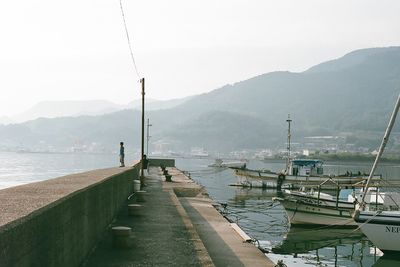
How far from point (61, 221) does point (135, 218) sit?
9.07 meters

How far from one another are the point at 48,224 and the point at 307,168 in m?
58.1

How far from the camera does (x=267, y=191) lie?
207 feet

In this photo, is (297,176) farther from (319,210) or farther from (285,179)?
(319,210)

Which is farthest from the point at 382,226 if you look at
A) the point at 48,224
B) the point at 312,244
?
the point at 48,224

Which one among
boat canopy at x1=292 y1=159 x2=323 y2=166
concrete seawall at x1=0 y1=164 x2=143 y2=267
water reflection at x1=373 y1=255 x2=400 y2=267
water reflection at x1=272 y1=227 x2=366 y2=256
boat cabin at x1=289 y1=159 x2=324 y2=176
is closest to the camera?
concrete seawall at x1=0 y1=164 x2=143 y2=267

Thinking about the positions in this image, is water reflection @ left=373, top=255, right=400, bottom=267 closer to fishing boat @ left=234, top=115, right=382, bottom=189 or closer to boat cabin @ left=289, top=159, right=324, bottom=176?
fishing boat @ left=234, top=115, right=382, bottom=189

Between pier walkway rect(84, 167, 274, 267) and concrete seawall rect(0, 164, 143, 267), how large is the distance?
722mm

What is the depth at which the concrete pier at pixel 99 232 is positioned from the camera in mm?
6324

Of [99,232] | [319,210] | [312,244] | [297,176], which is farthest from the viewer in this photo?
[297,176]

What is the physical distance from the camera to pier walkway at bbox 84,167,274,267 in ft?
35.4

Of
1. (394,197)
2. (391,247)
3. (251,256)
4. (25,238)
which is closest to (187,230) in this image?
(251,256)

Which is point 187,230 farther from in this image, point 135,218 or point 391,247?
point 391,247

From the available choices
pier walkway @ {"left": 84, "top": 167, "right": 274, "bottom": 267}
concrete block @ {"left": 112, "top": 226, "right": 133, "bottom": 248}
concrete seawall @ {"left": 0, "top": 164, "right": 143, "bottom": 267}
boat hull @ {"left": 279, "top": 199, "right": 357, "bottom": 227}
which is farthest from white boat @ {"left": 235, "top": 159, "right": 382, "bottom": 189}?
concrete seawall @ {"left": 0, "top": 164, "right": 143, "bottom": 267}

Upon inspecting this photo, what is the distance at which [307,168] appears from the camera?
63.2 meters
